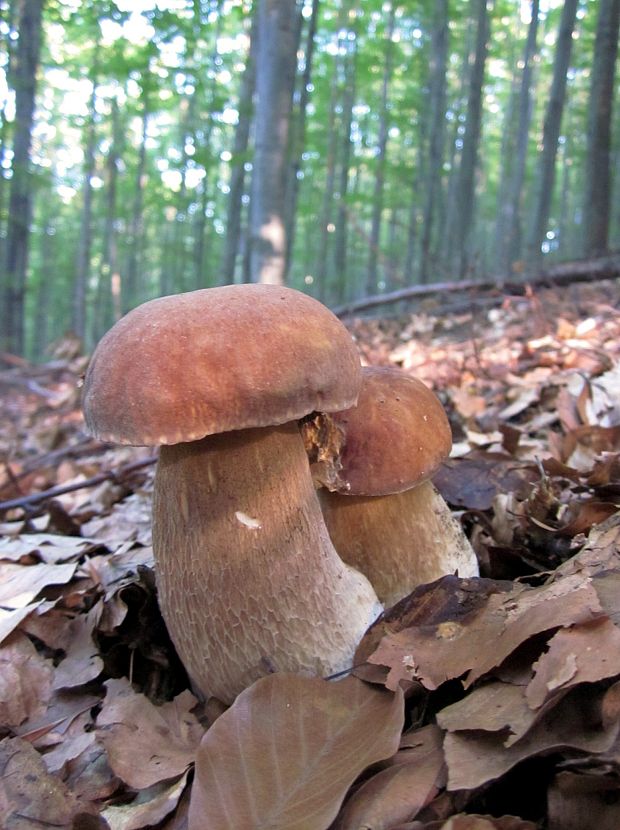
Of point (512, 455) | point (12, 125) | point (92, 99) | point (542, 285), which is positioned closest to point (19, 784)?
point (512, 455)

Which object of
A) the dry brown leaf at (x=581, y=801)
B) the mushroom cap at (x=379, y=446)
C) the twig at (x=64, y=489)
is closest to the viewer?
the dry brown leaf at (x=581, y=801)

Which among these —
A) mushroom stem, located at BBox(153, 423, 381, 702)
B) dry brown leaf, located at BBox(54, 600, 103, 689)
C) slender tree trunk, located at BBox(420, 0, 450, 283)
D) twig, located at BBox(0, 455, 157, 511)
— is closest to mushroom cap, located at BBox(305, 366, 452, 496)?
mushroom stem, located at BBox(153, 423, 381, 702)

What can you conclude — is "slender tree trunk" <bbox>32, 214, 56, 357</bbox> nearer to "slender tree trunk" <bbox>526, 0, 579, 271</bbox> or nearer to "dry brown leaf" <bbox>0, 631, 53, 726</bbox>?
"slender tree trunk" <bbox>526, 0, 579, 271</bbox>

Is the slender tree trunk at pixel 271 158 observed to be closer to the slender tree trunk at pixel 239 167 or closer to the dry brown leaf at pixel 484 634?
the dry brown leaf at pixel 484 634

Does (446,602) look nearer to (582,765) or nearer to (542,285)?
(582,765)

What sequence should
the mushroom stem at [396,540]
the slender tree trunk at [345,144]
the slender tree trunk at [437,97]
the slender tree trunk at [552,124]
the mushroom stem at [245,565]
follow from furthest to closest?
the slender tree trunk at [345,144] → the slender tree trunk at [437,97] → the slender tree trunk at [552,124] → the mushroom stem at [396,540] → the mushroom stem at [245,565]

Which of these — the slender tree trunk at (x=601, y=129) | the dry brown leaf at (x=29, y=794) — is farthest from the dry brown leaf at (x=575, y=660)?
the slender tree trunk at (x=601, y=129)
